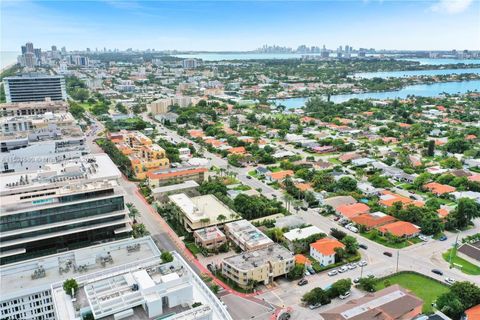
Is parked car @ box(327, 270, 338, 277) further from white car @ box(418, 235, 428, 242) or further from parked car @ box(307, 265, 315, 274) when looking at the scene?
white car @ box(418, 235, 428, 242)

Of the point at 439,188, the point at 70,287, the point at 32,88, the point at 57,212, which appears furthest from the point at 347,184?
the point at 32,88

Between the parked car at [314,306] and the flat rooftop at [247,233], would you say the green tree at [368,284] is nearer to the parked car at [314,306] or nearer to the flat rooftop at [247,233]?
the parked car at [314,306]

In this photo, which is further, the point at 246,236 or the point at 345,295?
the point at 246,236

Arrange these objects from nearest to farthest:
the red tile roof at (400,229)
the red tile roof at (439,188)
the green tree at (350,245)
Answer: the green tree at (350,245) < the red tile roof at (400,229) < the red tile roof at (439,188)

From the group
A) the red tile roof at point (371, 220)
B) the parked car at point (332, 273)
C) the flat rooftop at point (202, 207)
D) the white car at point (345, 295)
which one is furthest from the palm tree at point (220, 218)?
the white car at point (345, 295)

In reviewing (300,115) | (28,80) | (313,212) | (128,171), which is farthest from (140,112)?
(313,212)

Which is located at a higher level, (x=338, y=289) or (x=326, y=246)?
(x=326, y=246)

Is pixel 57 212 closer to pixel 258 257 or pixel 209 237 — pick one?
pixel 209 237

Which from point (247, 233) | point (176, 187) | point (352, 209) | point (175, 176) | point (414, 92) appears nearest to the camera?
point (247, 233)
